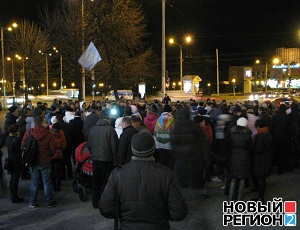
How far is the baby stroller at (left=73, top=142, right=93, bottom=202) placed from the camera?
820 centimetres

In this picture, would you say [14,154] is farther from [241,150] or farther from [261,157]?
[261,157]

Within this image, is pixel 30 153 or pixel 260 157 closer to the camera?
pixel 260 157

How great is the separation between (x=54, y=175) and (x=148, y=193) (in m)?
6.33

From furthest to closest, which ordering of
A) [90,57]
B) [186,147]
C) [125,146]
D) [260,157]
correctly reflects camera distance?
[90,57]
[260,157]
[125,146]
[186,147]

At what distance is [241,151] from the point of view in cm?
729

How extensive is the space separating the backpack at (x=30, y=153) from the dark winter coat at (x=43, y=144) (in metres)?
0.08

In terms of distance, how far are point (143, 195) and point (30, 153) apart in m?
4.78

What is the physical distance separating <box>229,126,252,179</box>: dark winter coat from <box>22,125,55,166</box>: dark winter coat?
3.58 meters

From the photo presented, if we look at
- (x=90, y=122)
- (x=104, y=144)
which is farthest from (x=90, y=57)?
(x=104, y=144)

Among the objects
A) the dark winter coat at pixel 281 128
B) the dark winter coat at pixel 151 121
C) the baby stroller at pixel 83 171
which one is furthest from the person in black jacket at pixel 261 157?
the dark winter coat at pixel 151 121

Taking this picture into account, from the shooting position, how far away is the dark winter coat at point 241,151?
7258 millimetres

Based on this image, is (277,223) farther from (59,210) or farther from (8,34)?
(8,34)

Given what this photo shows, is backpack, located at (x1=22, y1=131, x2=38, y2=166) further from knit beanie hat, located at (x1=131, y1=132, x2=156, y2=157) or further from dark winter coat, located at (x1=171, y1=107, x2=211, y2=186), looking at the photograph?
knit beanie hat, located at (x1=131, y1=132, x2=156, y2=157)

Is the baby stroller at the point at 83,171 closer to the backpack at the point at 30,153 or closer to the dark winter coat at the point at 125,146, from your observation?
the backpack at the point at 30,153
